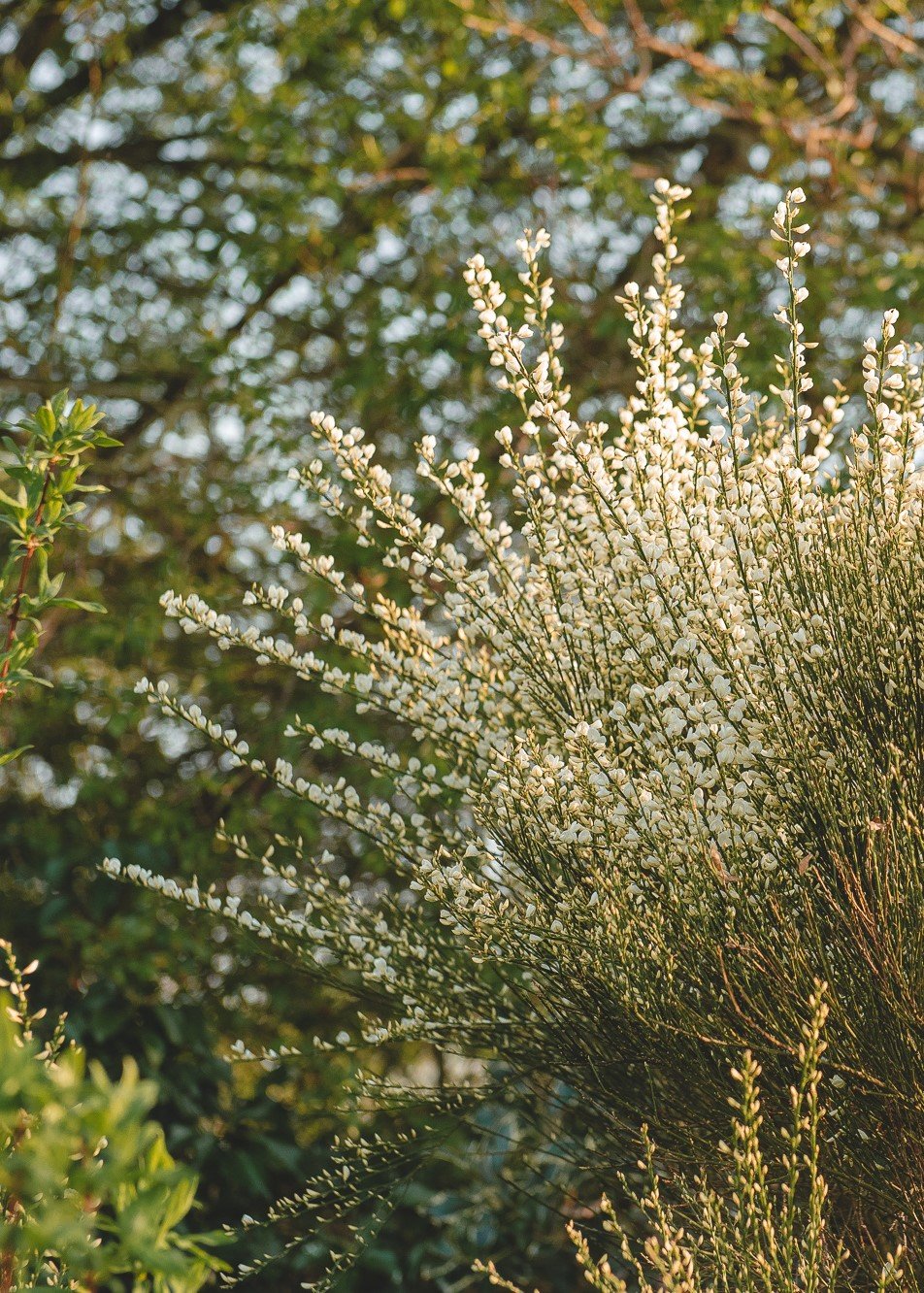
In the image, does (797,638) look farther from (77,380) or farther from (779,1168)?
(77,380)

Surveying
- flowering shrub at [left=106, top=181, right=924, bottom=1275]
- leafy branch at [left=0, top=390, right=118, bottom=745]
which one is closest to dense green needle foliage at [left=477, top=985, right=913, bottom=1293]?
flowering shrub at [left=106, top=181, right=924, bottom=1275]

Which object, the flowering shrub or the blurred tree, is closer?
the flowering shrub

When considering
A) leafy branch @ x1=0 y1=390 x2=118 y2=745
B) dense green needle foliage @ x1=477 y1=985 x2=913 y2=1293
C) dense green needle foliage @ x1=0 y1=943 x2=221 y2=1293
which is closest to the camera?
dense green needle foliage @ x1=0 y1=943 x2=221 y2=1293

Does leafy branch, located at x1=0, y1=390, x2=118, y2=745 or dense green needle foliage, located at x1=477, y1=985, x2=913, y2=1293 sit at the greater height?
leafy branch, located at x1=0, y1=390, x2=118, y2=745

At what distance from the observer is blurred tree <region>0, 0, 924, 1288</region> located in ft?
11.8

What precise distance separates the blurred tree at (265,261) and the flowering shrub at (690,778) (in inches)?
67.2

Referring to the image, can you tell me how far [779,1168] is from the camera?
1689 mm

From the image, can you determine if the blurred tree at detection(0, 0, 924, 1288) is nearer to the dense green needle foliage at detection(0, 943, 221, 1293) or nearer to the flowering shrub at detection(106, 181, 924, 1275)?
the flowering shrub at detection(106, 181, 924, 1275)

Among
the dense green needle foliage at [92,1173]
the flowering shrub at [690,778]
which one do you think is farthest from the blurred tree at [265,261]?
the dense green needle foliage at [92,1173]

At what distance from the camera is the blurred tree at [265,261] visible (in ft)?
11.8

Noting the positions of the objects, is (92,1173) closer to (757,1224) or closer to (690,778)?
(757,1224)

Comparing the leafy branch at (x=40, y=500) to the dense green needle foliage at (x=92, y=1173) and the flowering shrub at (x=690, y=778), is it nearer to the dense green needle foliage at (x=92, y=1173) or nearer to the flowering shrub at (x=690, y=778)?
the flowering shrub at (x=690, y=778)

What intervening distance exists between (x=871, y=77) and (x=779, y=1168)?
4.31 meters

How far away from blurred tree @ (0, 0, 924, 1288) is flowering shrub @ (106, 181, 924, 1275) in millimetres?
1707
